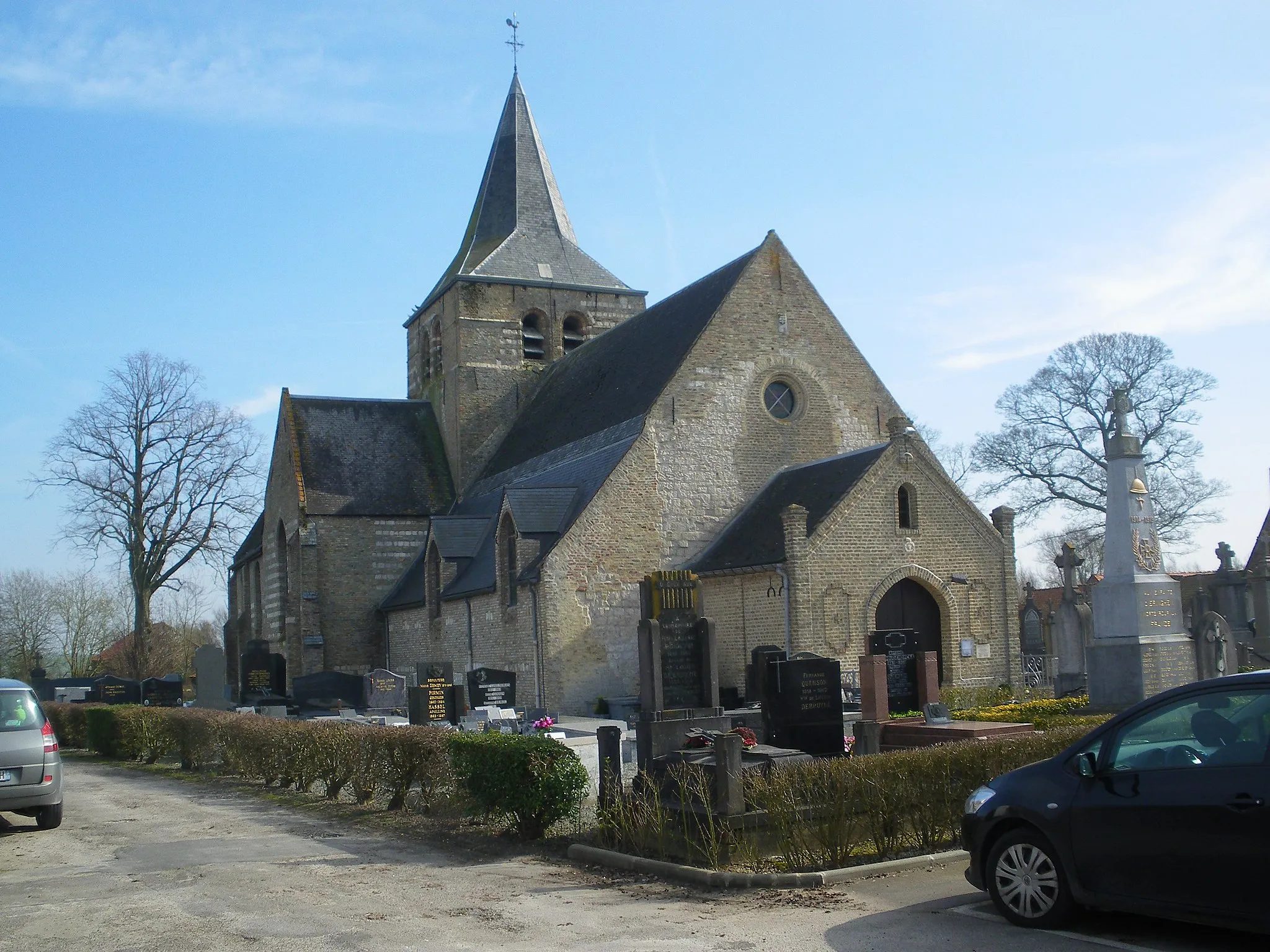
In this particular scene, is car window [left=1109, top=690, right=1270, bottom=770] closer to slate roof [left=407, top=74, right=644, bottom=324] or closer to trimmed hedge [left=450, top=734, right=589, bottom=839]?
trimmed hedge [left=450, top=734, right=589, bottom=839]

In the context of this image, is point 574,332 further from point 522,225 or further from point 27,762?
point 27,762

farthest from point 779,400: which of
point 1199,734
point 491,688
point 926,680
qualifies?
point 1199,734

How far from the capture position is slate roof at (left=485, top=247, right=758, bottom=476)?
2684 centimetres

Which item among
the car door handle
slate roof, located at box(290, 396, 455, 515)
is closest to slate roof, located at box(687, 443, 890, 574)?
slate roof, located at box(290, 396, 455, 515)

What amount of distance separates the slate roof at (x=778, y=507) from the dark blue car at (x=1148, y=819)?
50.8ft

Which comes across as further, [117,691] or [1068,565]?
[117,691]

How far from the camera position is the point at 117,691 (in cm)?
3209

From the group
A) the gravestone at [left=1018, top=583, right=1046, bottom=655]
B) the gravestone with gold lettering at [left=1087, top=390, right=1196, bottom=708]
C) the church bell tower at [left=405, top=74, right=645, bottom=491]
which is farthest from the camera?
the church bell tower at [left=405, top=74, right=645, bottom=491]

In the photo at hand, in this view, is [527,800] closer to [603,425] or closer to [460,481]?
[603,425]

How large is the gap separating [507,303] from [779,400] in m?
11.8

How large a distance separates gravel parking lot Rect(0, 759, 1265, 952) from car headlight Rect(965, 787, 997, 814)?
0.61 metres

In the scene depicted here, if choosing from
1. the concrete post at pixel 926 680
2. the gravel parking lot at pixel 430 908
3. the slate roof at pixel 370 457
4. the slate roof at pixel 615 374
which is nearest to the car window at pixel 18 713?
the gravel parking lot at pixel 430 908

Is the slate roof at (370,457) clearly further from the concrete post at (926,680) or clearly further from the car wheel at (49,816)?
the car wheel at (49,816)

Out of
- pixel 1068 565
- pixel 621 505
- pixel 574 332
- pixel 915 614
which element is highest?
pixel 574 332
